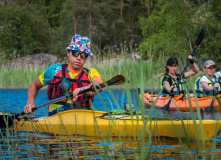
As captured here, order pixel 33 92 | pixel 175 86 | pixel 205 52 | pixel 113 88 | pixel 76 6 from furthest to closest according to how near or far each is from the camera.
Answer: pixel 76 6 < pixel 205 52 < pixel 113 88 < pixel 175 86 < pixel 33 92

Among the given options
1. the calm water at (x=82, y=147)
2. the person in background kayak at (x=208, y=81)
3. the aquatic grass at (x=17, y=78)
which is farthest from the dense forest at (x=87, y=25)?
the calm water at (x=82, y=147)

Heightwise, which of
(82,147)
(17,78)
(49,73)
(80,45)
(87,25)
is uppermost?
(87,25)

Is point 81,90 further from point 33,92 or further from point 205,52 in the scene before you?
point 205,52

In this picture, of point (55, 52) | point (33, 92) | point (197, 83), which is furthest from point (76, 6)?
point (33, 92)

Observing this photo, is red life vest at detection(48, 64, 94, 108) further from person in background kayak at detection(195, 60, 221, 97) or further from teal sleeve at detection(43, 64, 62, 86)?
person in background kayak at detection(195, 60, 221, 97)

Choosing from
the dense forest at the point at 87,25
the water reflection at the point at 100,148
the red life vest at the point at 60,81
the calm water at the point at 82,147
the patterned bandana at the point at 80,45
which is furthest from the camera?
the dense forest at the point at 87,25

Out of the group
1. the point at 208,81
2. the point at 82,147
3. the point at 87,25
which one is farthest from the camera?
the point at 87,25

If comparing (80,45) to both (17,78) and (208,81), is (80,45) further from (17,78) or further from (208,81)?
(17,78)

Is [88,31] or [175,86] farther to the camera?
[88,31]

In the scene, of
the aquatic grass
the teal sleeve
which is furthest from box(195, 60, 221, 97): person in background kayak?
the aquatic grass

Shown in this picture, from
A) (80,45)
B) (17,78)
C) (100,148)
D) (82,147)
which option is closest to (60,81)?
(80,45)

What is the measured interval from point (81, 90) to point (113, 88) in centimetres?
981

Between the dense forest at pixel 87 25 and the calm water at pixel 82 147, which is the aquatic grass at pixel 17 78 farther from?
the dense forest at pixel 87 25

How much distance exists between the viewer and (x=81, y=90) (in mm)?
4660
